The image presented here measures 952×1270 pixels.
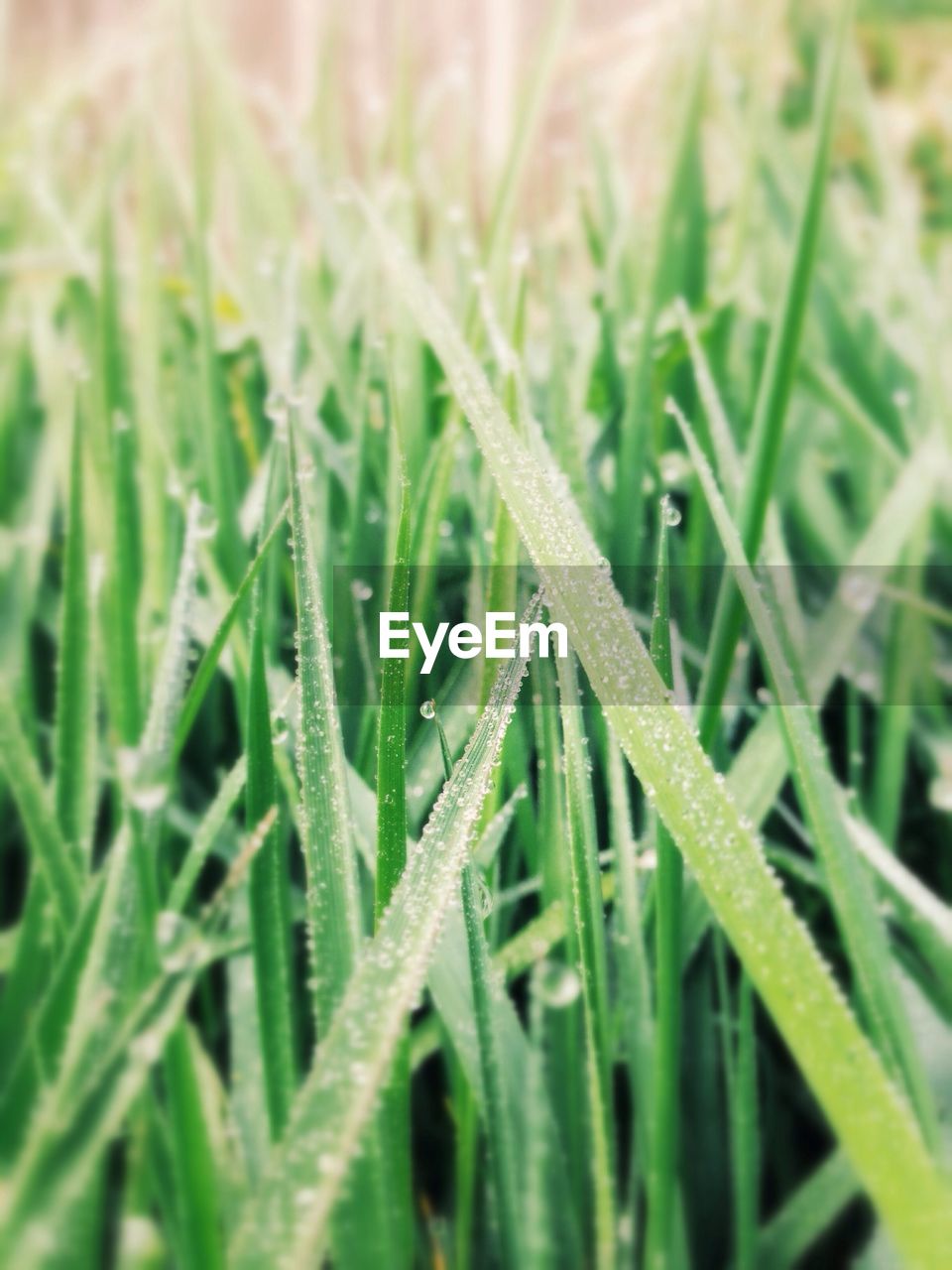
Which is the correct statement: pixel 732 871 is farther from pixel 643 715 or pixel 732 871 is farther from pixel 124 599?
pixel 124 599

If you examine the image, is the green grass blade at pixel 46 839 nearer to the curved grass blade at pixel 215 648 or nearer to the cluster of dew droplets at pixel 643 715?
the curved grass blade at pixel 215 648

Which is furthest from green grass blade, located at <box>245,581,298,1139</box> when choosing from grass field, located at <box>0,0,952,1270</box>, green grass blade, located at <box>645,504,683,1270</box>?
green grass blade, located at <box>645,504,683,1270</box>

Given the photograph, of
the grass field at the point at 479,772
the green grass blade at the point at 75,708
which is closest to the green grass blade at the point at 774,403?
the grass field at the point at 479,772

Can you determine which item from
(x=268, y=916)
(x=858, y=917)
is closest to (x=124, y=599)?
(x=268, y=916)

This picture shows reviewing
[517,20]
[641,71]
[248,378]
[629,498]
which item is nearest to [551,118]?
[517,20]

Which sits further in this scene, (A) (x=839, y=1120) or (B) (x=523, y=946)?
(B) (x=523, y=946)

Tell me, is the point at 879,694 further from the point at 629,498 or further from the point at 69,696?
the point at 69,696
